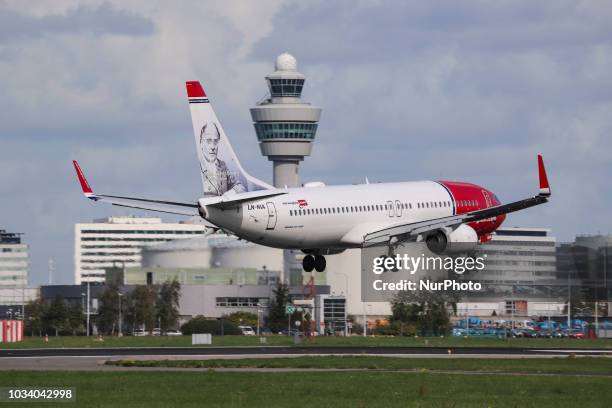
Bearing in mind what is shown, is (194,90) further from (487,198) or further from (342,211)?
(487,198)

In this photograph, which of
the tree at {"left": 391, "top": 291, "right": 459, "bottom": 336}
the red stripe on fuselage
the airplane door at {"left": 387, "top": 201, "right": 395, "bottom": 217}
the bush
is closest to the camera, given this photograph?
the airplane door at {"left": 387, "top": 201, "right": 395, "bottom": 217}

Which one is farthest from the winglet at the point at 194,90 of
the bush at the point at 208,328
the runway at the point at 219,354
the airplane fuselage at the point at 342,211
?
the bush at the point at 208,328

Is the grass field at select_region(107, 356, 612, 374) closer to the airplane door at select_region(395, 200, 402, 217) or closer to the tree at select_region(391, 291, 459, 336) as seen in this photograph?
the airplane door at select_region(395, 200, 402, 217)

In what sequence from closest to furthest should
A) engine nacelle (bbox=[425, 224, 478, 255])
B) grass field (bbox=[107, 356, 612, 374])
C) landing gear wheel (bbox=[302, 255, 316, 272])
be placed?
1. grass field (bbox=[107, 356, 612, 374])
2. engine nacelle (bbox=[425, 224, 478, 255])
3. landing gear wheel (bbox=[302, 255, 316, 272])

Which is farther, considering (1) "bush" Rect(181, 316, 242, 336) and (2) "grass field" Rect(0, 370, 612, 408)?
(1) "bush" Rect(181, 316, 242, 336)

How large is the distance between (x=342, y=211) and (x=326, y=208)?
1.58 meters

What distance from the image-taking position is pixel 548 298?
139m

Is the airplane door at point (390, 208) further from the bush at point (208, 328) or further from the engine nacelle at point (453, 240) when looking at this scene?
the bush at point (208, 328)

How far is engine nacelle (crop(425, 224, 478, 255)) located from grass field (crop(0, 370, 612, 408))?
28367mm

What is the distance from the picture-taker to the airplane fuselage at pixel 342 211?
286 ft

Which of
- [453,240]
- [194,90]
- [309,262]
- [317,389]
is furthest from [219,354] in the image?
[317,389]

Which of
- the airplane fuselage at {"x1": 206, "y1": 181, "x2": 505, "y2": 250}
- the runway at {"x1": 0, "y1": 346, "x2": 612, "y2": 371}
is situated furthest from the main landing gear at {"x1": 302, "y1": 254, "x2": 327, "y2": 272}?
the runway at {"x1": 0, "y1": 346, "x2": 612, "y2": 371}

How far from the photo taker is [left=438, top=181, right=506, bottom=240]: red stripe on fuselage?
102m

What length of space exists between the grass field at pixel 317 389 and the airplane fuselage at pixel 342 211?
19.7 metres
